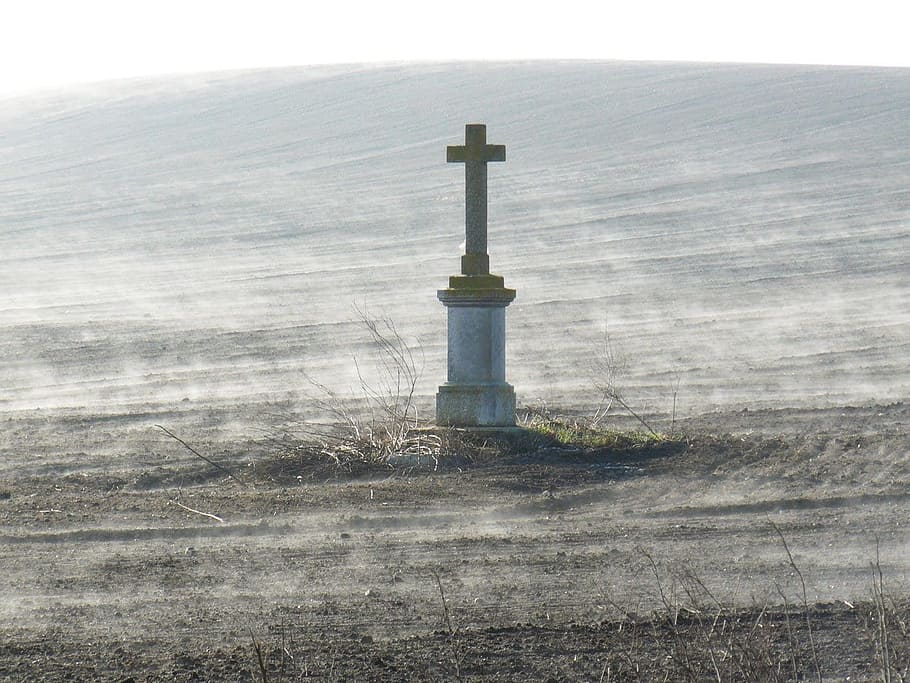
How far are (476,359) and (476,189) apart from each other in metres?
1.22

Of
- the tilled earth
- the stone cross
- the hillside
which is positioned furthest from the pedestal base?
the hillside

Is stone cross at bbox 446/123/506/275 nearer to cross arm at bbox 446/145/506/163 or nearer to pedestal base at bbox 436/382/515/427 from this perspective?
cross arm at bbox 446/145/506/163

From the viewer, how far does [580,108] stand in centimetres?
3928

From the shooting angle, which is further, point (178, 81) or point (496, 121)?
point (178, 81)

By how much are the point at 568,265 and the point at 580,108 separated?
1792 centimetres

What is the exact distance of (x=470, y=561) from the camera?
20.0 feet

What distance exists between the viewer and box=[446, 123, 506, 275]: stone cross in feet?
30.8

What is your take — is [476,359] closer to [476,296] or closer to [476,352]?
[476,352]

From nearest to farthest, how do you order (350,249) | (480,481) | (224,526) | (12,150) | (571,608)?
(571,608)
(224,526)
(480,481)
(350,249)
(12,150)

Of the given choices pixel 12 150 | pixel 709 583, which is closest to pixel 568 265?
pixel 709 583

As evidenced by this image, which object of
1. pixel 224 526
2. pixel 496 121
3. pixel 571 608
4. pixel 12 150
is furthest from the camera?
pixel 12 150

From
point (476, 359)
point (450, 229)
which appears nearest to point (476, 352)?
point (476, 359)

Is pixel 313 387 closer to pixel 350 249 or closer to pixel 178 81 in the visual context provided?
pixel 350 249

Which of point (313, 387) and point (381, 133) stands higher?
point (381, 133)
